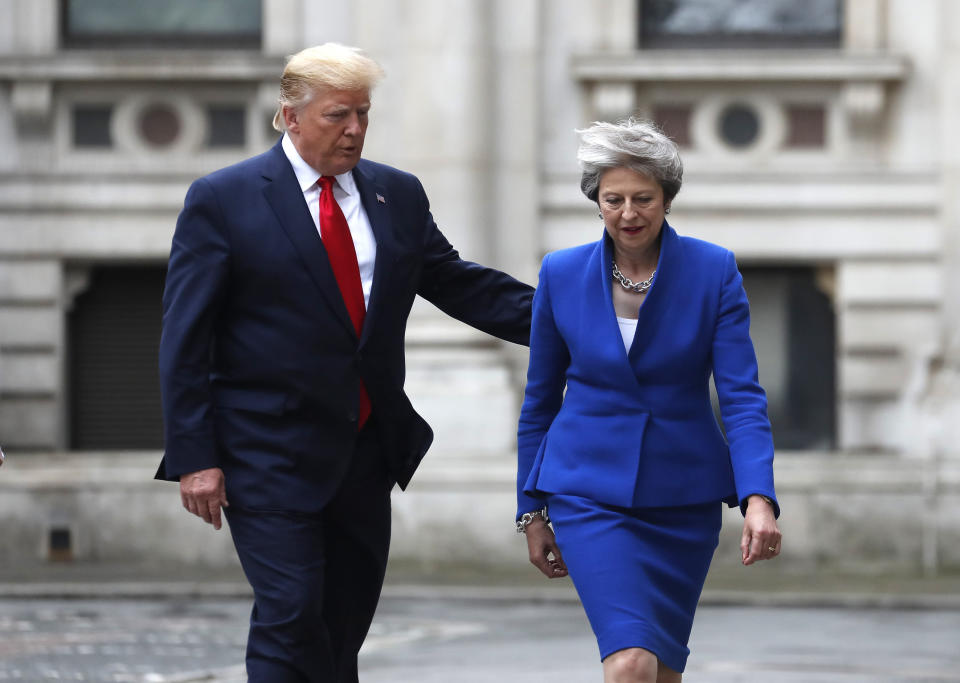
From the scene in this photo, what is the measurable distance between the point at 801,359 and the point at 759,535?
433 inches

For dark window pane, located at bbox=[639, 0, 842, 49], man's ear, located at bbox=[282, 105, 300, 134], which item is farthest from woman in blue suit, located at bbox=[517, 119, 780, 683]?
dark window pane, located at bbox=[639, 0, 842, 49]

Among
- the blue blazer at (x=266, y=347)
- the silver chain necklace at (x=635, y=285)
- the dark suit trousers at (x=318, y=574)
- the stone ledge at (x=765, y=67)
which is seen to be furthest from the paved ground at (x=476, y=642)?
the stone ledge at (x=765, y=67)

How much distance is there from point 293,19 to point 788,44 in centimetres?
389

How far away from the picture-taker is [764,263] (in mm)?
15500

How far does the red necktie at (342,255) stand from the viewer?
5.21 metres

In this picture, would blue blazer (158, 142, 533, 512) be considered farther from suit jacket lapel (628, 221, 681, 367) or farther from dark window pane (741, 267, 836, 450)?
dark window pane (741, 267, 836, 450)

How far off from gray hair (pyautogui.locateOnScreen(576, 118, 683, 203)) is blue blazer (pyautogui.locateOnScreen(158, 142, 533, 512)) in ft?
2.13

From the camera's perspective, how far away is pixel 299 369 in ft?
16.8

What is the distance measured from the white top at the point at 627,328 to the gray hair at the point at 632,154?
1.05 feet

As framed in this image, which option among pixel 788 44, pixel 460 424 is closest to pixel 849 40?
pixel 788 44

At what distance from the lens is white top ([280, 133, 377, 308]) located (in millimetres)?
5258

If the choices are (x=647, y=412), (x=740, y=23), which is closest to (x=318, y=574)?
(x=647, y=412)

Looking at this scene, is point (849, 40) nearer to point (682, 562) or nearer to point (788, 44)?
point (788, 44)

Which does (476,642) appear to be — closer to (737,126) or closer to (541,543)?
(541,543)
